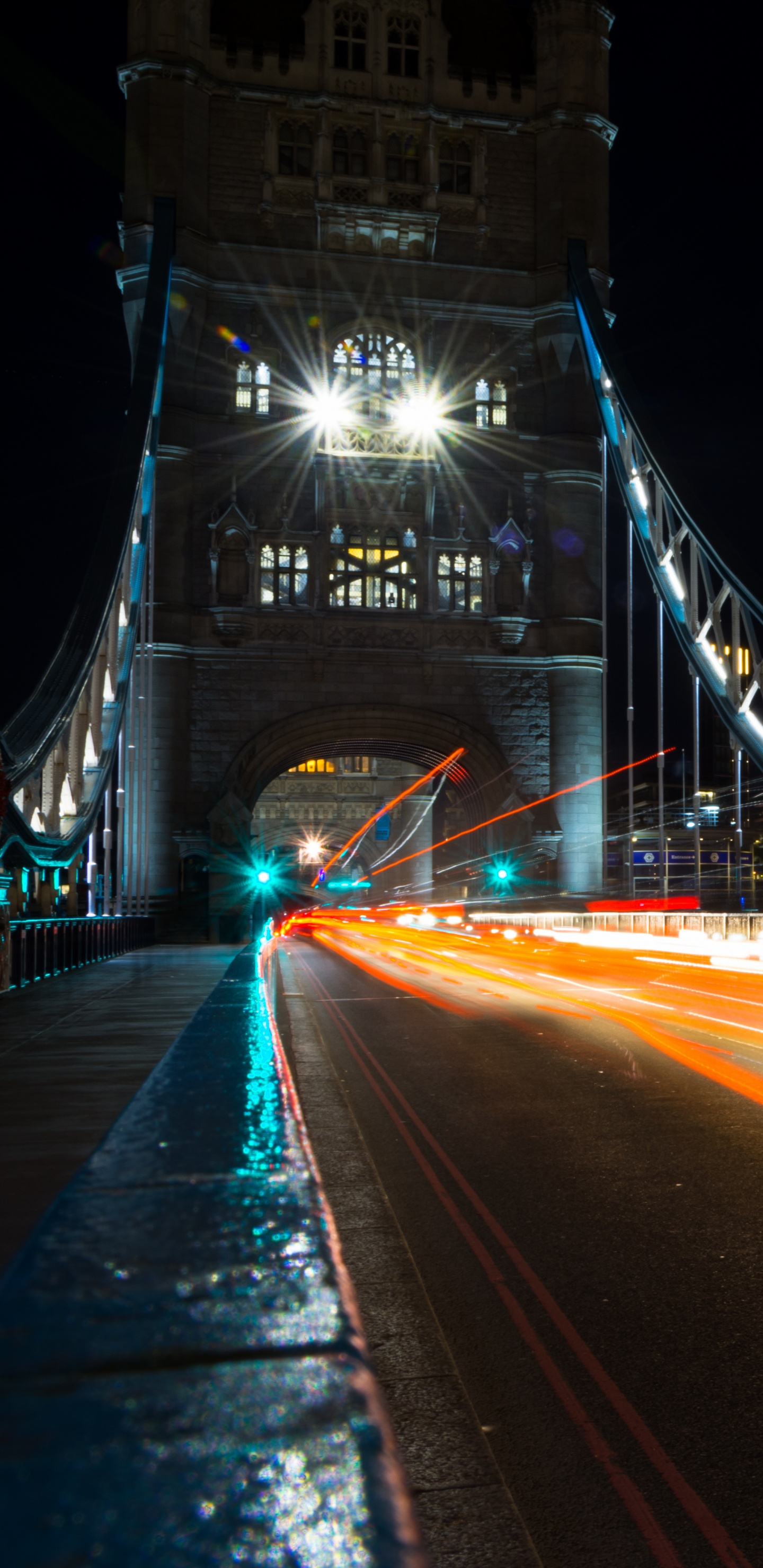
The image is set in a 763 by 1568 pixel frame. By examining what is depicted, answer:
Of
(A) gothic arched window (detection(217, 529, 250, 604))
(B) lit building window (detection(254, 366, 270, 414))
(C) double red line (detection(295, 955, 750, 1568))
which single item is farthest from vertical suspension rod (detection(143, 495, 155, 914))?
(C) double red line (detection(295, 955, 750, 1568))

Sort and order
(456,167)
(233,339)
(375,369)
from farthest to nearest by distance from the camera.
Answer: (456,167) → (375,369) → (233,339)

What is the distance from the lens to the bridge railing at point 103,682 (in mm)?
13578

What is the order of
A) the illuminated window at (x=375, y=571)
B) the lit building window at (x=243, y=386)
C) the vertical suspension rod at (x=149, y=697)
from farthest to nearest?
the illuminated window at (x=375, y=571), the lit building window at (x=243, y=386), the vertical suspension rod at (x=149, y=697)

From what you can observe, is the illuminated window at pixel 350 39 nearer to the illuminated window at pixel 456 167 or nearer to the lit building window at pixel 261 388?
the illuminated window at pixel 456 167

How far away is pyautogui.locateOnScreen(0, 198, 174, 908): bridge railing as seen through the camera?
1358cm

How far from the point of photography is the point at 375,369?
3422cm

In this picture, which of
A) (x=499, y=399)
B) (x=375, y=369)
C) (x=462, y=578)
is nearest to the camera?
(x=375, y=369)

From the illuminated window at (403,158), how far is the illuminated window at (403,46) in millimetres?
2013

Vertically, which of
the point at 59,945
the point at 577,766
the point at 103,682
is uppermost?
the point at 103,682

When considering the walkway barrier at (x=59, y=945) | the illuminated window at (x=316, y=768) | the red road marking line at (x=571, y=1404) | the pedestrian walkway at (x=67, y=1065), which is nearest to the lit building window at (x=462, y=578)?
the walkway barrier at (x=59, y=945)

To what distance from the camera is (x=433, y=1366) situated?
3.53 metres

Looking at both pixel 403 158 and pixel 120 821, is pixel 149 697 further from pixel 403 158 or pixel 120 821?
pixel 403 158

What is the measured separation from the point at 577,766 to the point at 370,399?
12.3 metres

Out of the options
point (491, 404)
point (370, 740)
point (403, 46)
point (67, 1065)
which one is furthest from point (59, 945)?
point (403, 46)
